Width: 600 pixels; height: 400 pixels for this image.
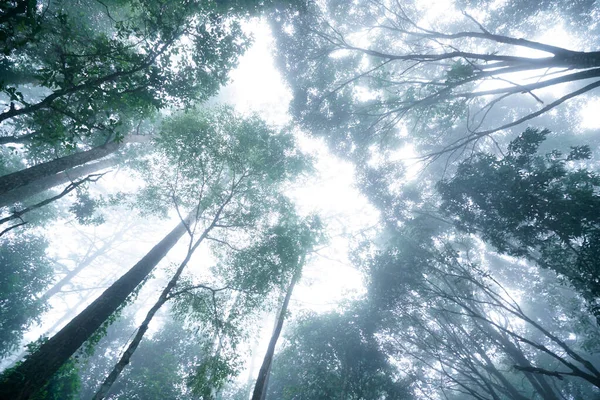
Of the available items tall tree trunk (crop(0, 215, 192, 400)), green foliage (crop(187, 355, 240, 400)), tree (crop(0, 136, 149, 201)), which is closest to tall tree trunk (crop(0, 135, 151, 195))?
tree (crop(0, 136, 149, 201))

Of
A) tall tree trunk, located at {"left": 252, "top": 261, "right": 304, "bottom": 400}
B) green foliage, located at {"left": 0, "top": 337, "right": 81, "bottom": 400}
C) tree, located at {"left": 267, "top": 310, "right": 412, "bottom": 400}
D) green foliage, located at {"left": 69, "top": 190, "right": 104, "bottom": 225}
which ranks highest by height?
green foliage, located at {"left": 69, "top": 190, "right": 104, "bottom": 225}

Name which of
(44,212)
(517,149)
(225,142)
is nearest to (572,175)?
(517,149)

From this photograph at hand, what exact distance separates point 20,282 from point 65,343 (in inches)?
465

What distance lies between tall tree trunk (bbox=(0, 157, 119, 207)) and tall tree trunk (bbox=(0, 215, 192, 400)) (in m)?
4.52

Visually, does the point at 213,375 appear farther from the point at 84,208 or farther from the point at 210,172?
the point at 84,208

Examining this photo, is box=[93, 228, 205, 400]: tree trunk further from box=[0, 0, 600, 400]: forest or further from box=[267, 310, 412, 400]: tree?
box=[267, 310, 412, 400]: tree

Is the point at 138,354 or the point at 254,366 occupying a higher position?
the point at 254,366

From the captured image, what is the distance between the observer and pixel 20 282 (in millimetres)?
14445

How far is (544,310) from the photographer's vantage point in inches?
998

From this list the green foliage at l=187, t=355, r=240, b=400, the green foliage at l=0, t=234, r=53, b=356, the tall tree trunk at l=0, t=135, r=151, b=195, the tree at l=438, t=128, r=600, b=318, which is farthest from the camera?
the green foliage at l=0, t=234, r=53, b=356

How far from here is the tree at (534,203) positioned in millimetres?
6832

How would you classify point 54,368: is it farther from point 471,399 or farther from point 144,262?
point 471,399

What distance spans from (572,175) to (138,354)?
79.6ft

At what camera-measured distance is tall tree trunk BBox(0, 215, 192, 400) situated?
6.09 metres
